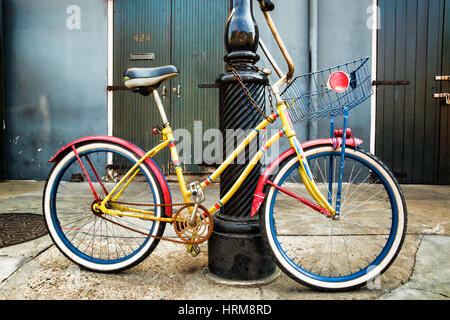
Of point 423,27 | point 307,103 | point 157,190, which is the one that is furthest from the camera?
point 423,27

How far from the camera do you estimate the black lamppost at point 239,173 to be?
6.51ft

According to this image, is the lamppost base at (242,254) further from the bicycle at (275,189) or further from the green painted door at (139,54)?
the green painted door at (139,54)

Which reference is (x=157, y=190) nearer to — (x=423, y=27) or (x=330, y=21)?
(x=330, y=21)

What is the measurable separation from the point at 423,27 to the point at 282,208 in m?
4.01

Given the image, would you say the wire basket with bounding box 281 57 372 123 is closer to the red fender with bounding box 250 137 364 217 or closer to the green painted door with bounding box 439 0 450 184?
the red fender with bounding box 250 137 364 217

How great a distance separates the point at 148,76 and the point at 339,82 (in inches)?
45.2

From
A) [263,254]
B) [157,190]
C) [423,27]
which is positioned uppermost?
[423,27]

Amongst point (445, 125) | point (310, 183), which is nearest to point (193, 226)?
point (310, 183)

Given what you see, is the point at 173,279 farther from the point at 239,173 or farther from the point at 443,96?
the point at 443,96

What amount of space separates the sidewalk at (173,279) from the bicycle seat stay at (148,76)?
4.03 ft

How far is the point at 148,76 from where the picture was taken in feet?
6.65
